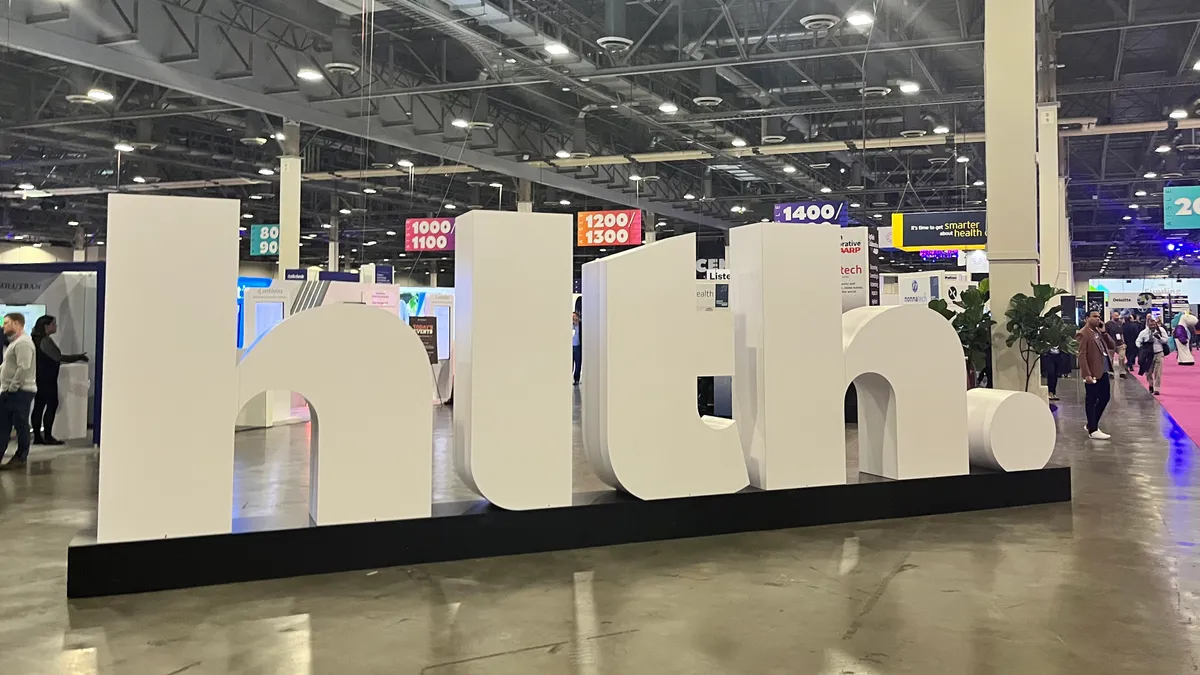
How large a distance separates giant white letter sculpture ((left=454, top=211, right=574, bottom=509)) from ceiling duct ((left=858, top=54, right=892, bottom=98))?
10.1 metres

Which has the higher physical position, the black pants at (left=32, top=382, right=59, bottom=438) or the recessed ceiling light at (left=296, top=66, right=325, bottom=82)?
the recessed ceiling light at (left=296, top=66, right=325, bottom=82)

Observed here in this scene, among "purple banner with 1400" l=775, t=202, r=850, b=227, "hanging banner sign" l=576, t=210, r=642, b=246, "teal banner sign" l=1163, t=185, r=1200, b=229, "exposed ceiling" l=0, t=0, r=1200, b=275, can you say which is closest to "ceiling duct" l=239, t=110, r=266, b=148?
"exposed ceiling" l=0, t=0, r=1200, b=275

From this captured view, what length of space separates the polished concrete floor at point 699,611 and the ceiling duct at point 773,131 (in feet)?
39.6

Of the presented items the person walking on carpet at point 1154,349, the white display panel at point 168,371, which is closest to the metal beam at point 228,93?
the white display panel at point 168,371

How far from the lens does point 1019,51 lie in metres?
7.08

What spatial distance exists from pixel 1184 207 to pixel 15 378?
53.1 ft

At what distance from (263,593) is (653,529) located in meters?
2.07

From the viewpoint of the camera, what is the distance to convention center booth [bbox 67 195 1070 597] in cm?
390

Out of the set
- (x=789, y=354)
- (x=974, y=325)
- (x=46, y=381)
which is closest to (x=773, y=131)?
(x=974, y=325)

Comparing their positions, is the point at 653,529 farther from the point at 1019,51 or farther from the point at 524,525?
the point at 1019,51

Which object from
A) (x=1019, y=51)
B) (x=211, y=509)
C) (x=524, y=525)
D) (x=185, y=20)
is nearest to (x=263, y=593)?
(x=211, y=509)

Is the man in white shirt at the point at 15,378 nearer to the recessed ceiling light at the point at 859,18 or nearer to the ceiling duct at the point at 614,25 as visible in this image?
the ceiling duct at the point at 614,25

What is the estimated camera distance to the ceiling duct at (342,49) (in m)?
11.4

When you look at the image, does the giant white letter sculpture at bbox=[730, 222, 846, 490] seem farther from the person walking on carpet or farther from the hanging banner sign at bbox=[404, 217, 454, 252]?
the person walking on carpet
